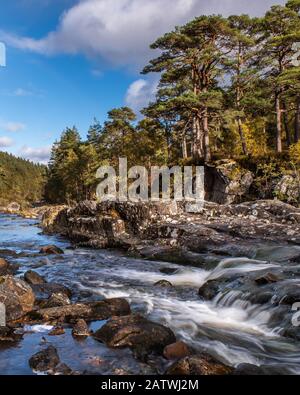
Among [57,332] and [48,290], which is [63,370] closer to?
[57,332]

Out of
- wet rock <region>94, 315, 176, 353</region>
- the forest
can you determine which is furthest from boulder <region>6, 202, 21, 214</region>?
wet rock <region>94, 315, 176, 353</region>

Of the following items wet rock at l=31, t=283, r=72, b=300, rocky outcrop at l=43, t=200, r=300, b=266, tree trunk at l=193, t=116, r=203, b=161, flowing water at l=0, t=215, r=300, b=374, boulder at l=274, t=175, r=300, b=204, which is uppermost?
tree trunk at l=193, t=116, r=203, b=161

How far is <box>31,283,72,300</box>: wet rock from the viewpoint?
1380 cm

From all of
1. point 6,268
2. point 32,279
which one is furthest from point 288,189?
point 32,279

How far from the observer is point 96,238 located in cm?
2780

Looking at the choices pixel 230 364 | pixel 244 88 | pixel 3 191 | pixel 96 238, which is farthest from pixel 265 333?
pixel 3 191

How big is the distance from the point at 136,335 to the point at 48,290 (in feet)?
18.2

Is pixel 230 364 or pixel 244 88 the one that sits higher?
pixel 244 88

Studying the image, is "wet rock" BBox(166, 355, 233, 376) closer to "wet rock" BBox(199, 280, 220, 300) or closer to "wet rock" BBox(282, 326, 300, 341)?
"wet rock" BBox(282, 326, 300, 341)

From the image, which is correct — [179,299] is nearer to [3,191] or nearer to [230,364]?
[230,364]

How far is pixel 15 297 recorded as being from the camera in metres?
12.0

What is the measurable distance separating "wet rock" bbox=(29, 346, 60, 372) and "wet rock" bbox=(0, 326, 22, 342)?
4.91 ft

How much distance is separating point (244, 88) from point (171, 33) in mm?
8409

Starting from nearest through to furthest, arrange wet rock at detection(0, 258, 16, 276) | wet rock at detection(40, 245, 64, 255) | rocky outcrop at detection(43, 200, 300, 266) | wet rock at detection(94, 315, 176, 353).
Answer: wet rock at detection(94, 315, 176, 353)
wet rock at detection(0, 258, 16, 276)
rocky outcrop at detection(43, 200, 300, 266)
wet rock at detection(40, 245, 64, 255)
